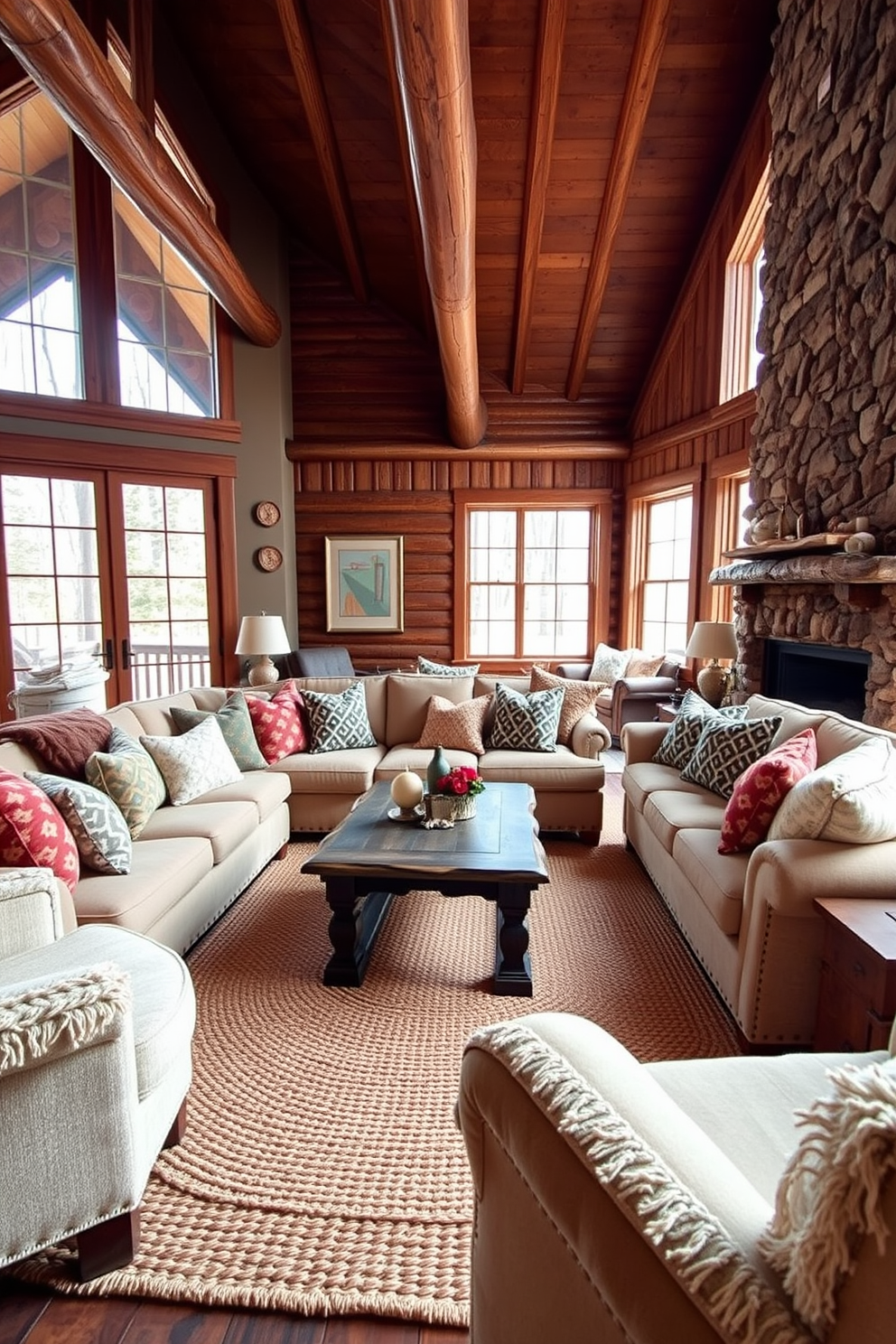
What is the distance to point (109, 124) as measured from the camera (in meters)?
3.30

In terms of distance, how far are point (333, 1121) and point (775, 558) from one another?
3.66m

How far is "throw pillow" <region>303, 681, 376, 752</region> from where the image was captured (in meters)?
4.19

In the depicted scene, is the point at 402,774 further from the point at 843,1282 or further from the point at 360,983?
the point at 843,1282

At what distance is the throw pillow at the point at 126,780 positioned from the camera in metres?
2.72

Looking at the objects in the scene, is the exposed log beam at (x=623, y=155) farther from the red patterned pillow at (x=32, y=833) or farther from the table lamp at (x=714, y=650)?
the red patterned pillow at (x=32, y=833)

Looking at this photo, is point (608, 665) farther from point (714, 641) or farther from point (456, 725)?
point (456, 725)

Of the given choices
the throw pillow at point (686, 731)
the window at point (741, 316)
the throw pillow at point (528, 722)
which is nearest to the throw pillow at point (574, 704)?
the throw pillow at point (528, 722)

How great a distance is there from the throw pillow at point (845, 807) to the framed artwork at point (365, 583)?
5197 millimetres

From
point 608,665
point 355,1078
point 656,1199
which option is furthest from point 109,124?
point 608,665

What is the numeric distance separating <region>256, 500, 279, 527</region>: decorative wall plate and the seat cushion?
4827 millimetres

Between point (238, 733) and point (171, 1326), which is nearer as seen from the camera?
point (171, 1326)

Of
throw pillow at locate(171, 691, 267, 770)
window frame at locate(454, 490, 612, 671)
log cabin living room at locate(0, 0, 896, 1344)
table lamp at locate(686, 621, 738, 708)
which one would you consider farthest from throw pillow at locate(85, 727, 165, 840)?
window frame at locate(454, 490, 612, 671)

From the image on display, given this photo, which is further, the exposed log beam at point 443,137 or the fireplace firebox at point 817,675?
the fireplace firebox at point 817,675

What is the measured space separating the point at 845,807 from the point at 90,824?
2396mm
